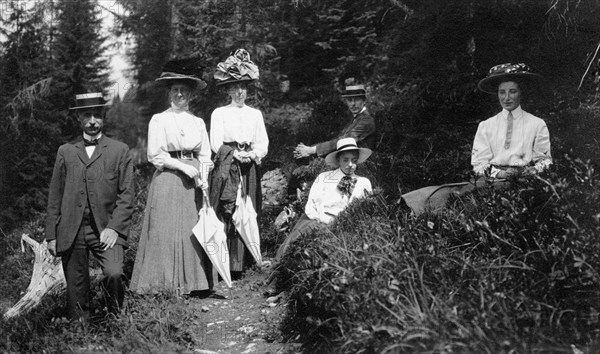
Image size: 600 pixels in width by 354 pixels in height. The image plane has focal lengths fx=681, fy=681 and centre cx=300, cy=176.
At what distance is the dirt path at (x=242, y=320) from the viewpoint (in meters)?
6.17

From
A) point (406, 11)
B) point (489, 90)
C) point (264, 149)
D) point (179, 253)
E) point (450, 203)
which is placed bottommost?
point (179, 253)

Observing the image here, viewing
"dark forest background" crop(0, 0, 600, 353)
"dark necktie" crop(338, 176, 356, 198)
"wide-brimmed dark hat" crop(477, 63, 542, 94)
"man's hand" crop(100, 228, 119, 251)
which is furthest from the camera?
"dark necktie" crop(338, 176, 356, 198)

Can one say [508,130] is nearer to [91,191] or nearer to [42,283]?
[91,191]

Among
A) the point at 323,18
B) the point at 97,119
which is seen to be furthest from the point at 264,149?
the point at 323,18

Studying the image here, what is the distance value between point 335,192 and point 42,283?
11.8 feet

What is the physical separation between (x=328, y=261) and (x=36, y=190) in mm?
13966

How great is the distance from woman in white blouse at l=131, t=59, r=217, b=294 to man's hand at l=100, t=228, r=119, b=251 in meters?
1.20

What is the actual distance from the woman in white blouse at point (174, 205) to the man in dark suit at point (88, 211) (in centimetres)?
95

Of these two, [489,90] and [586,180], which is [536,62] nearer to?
[489,90]

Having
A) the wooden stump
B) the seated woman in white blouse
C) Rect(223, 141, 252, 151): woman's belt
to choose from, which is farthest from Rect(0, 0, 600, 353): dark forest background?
Rect(223, 141, 252, 151): woman's belt

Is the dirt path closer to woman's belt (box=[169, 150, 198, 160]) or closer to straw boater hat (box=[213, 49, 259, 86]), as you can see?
woman's belt (box=[169, 150, 198, 160])

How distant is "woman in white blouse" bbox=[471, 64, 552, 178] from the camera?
257 inches

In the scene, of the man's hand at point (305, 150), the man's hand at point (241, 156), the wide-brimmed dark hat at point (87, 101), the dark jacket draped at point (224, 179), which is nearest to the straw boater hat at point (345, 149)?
the man's hand at point (305, 150)

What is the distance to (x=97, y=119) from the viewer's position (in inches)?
256
